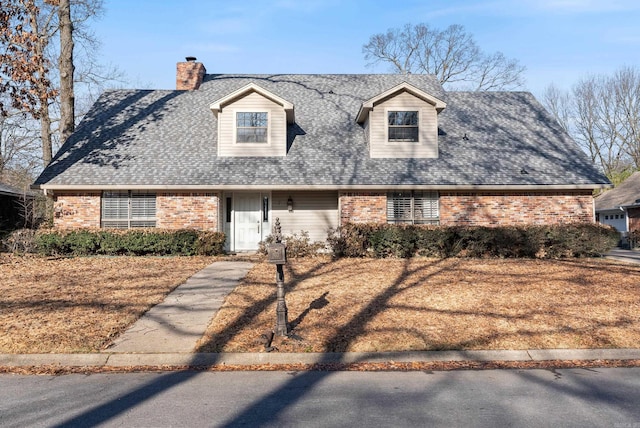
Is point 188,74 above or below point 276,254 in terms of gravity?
above

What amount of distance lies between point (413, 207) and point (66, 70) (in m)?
15.0

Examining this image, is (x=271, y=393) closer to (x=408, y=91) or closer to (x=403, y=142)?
(x=403, y=142)

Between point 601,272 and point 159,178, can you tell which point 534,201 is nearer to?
point 601,272

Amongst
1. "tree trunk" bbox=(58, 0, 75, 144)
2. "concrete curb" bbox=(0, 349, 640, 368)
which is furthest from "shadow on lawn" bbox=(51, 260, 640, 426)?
"tree trunk" bbox=(58, 0, 75, 144)

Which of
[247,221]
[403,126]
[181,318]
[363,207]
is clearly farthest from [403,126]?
[181,318]

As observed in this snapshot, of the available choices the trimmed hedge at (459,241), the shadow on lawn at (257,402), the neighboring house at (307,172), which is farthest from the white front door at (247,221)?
the shadow on lawn at (257,402)

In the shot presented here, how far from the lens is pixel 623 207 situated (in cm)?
2569

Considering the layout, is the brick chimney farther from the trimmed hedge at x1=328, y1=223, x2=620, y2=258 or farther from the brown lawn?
the trimmed hedge at x1=328, y1=223, x2=620, y2=258

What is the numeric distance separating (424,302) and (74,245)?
10965mm

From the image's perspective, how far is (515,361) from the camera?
593cm

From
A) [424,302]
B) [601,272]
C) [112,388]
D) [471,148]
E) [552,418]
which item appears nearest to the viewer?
[552,418]

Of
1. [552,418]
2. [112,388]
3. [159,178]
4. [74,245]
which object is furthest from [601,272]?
[74,245]

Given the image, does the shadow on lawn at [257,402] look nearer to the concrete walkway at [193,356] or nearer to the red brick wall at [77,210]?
the concrete walkway at [193,356]

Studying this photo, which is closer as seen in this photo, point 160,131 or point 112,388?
point 112,388
